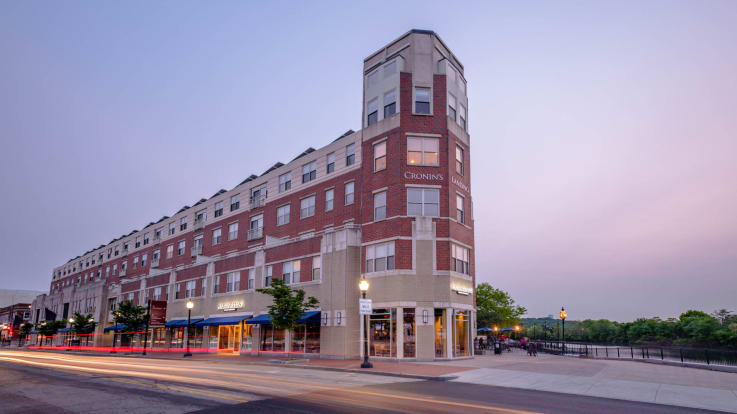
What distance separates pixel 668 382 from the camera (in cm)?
1770

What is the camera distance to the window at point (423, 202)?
31141 mm

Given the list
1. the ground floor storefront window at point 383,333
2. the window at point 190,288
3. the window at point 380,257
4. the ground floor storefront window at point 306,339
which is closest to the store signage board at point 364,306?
the ground floor storefront window at point 383,333

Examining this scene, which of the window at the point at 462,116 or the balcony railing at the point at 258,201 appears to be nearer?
the window at the point at 462,116

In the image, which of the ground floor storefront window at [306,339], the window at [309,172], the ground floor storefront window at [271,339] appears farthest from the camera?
the window at [309,172]

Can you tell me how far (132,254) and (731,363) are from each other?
75891 mm

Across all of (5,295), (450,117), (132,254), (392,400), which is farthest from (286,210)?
(5,295)

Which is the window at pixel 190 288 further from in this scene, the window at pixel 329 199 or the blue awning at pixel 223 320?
the window at pixel 329 199

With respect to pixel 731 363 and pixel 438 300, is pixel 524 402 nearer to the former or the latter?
pixel 438 300

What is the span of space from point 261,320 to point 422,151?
59.4 ft

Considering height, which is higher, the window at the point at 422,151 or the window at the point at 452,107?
the window at the point at 452,107

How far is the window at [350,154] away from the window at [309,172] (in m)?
4.44

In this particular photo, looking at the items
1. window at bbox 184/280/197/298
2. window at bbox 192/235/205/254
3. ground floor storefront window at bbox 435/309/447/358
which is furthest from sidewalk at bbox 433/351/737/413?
window at bbox 192/235/205/254

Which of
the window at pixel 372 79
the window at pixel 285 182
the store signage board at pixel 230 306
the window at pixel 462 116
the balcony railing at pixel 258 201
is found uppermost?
the window at pixel 372 79

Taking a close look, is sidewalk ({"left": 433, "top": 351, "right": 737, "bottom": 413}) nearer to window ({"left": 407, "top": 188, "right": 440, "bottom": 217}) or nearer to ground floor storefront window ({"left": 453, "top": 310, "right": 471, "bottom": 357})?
ground floor storefront window ({"left": 453, "top": 310, "right": 471, "bottom": 357})
